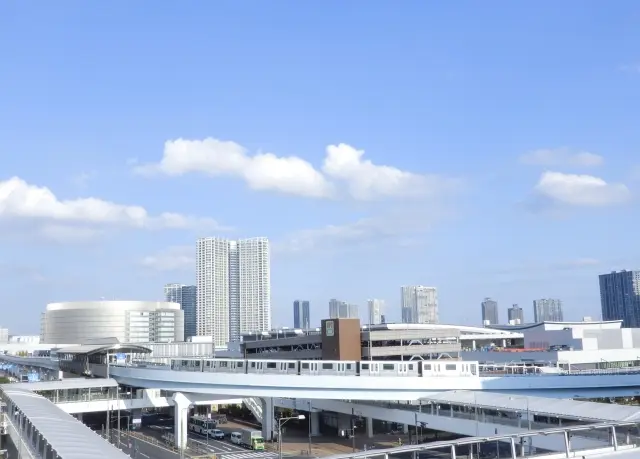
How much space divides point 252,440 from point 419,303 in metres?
135

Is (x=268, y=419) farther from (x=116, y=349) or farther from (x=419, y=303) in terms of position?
(x=419, y=303)

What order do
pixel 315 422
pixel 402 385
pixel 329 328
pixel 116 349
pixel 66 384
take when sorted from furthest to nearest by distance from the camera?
pixel 329 328 < pixel 116 349 < pixel 66 384 < pixel 315 422 < pixel 402 385

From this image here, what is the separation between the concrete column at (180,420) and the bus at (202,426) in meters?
2.46

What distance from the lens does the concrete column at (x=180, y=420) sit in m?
45.6

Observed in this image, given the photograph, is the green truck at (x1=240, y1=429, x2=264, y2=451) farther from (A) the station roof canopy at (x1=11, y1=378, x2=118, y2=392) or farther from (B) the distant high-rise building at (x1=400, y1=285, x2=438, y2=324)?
(B) the distant high-rise building at (x1=400, y1=285, x2=438, y2=324)

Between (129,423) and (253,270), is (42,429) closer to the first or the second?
(129,423)

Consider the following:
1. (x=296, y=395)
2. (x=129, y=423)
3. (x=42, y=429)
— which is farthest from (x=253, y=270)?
(x=42, y=429)

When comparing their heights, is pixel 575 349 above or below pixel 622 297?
below

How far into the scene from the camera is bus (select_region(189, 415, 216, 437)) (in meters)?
49.4

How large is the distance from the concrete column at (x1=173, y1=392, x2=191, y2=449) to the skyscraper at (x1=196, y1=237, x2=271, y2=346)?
421 ft

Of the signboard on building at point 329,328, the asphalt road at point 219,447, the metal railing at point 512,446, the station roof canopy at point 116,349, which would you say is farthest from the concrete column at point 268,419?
the metal railing at point 512,446

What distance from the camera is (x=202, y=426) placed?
5088 cm

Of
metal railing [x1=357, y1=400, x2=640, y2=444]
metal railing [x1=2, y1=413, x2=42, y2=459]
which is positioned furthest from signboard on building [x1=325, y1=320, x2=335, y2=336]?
metal railing [x1=2, y1=413, x2=42, y2=459]

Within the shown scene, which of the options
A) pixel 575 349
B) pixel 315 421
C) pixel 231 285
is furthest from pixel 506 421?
pixel 231 285
